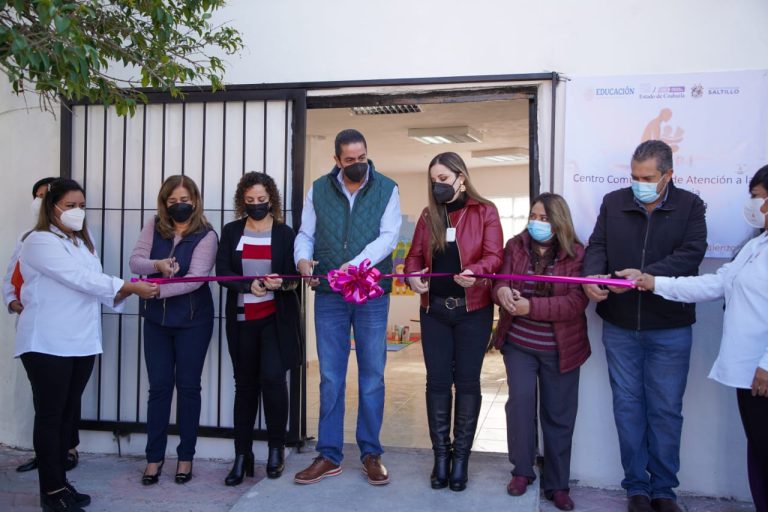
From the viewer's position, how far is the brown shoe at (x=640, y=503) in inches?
144

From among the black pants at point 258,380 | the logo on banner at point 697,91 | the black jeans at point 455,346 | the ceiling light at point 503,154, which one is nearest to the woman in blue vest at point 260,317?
the black pants at point 258,380

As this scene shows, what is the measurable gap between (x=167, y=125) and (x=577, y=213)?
9.05 ft

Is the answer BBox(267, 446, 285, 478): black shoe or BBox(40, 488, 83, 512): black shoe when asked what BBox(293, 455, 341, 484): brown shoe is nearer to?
BBox(267, 446, 285, 478): black shoe

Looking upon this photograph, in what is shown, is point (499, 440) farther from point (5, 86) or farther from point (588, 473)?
point (5, 86)

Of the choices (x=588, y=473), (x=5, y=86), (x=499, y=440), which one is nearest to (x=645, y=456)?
(x=588, y=473)

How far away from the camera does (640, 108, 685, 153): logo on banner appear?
407 centimetres

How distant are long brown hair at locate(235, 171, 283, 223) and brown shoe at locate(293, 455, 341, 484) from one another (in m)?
1.38

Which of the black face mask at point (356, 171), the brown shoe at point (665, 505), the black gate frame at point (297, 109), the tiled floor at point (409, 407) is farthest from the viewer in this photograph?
the tiled floor at point (409, 407)

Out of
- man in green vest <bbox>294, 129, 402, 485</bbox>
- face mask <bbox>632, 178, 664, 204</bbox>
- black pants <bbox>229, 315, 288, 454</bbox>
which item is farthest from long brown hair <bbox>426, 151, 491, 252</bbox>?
black pants <bbox>229, 315, 288, 454</bbox>

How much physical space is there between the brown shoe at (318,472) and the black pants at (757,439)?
208cm

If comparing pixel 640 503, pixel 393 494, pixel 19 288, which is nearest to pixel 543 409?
pixel 640 503

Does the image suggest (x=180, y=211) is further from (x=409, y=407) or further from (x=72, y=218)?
(x=409, y=407)

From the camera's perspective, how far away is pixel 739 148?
157 inches

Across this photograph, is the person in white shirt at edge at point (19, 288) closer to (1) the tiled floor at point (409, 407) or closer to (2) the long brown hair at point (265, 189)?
(2) the long brown hair at point (265, 189)
